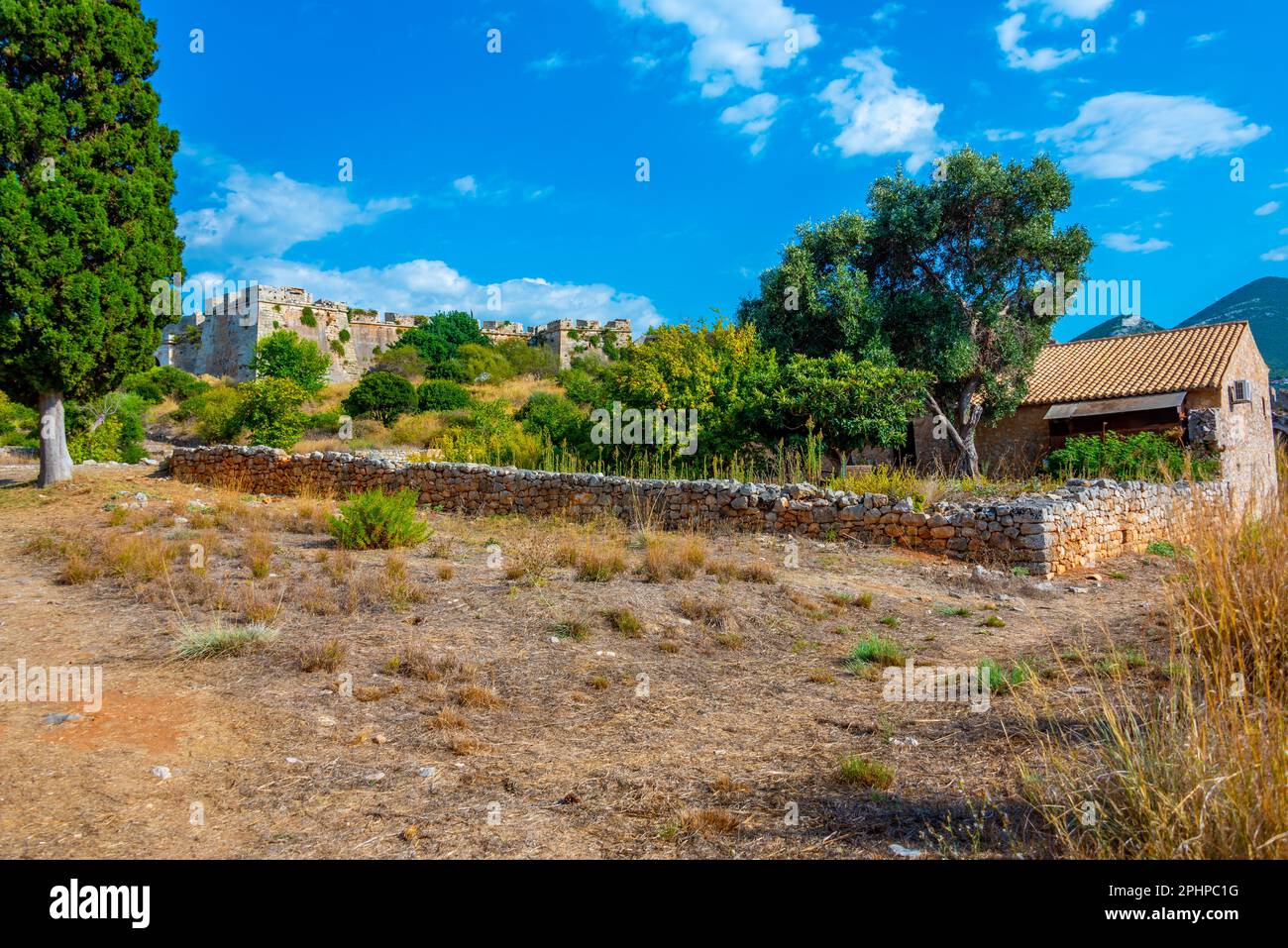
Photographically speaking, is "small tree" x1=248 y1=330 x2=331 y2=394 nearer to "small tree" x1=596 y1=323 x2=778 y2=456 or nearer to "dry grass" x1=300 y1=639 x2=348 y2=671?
"small tree" x1=596 y1=323 x2=778 y2=456

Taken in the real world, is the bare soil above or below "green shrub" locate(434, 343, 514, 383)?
below

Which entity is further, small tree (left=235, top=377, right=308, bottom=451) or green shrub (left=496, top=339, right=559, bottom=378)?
green shrub (left=496, top=339, right=559, bottom=378)

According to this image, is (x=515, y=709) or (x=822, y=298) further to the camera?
(x=822, y=298)

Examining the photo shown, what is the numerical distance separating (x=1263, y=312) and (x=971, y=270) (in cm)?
6566

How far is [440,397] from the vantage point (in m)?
35.9

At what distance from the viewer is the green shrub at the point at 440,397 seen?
117 ft

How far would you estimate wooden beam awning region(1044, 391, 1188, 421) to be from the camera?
20438 mm

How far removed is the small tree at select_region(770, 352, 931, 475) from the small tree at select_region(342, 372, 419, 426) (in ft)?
76.3

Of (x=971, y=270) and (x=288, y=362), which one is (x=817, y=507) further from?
(x=288, y=362)

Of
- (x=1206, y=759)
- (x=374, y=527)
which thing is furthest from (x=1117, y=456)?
(x=1206, y=759)

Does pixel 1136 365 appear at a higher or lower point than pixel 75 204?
lower
